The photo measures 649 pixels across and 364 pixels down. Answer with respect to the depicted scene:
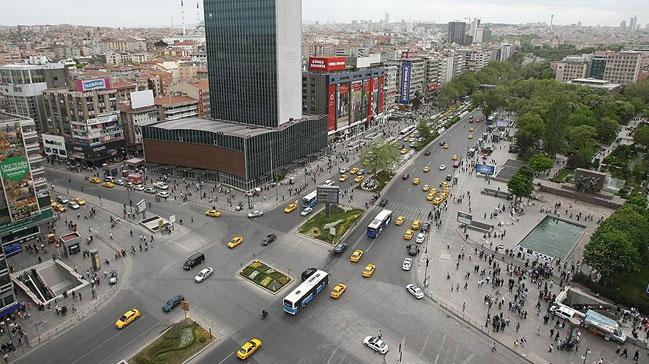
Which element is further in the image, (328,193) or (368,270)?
(328,193)

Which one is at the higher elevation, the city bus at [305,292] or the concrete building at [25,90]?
the concrete building at [25,90]

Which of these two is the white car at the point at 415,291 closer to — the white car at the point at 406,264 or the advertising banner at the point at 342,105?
the white car at the point at 406,264

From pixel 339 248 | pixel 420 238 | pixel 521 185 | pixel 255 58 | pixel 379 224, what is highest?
pixel 255 58

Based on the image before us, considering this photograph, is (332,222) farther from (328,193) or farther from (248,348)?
(248,348)

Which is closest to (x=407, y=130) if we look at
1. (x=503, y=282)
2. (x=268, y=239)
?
(x=268, y=239)

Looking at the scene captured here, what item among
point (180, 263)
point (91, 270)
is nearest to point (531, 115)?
point (180, 263)

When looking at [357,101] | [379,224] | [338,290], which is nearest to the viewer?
[338,290]

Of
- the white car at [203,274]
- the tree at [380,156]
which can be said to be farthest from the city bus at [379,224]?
the white car at [203,274]
